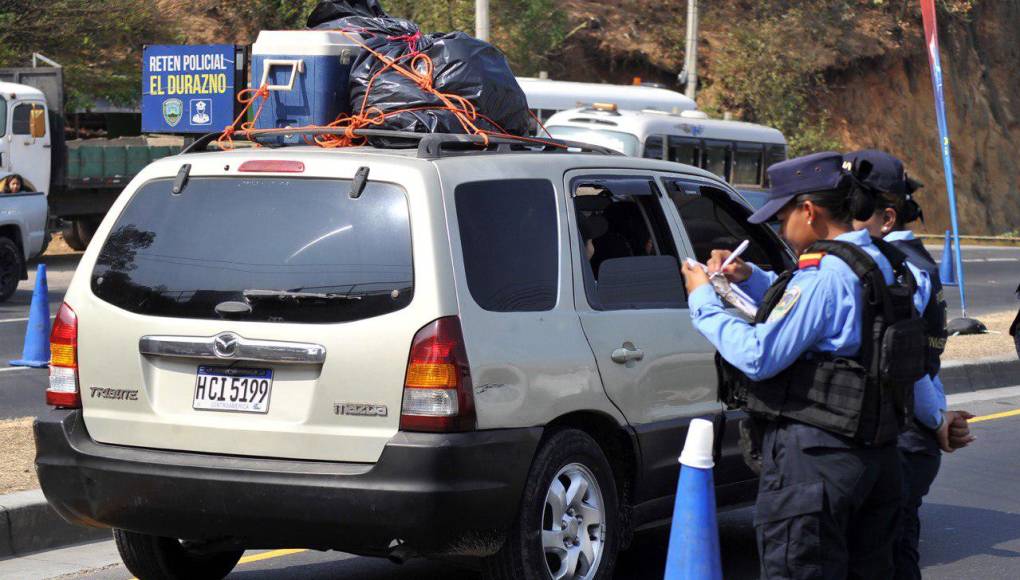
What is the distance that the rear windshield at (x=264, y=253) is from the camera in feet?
15.9

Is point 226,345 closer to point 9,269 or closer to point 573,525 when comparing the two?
point 573,525

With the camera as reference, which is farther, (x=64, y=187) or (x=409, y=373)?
(x=64, y=187)

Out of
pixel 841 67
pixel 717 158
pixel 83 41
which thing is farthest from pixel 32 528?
pixel 841 67

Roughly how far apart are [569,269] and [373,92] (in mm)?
1628

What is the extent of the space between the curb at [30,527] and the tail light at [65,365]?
125 centimetres

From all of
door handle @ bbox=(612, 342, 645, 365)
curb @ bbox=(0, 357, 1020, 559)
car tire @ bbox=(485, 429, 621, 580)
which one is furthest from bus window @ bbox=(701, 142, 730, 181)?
car tire @ bbox=(485, 429, 621, 580)

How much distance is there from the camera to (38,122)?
20609 mm

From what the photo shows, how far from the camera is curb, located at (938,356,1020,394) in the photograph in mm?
12258

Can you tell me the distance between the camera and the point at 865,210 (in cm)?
396

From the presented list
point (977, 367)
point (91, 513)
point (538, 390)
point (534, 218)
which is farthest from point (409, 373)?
point (977, 367)

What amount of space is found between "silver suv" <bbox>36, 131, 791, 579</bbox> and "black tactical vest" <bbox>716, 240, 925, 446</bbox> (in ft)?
2.84

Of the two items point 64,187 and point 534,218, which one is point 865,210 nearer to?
point 534,218

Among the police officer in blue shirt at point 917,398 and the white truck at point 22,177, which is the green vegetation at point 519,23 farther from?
the police officer in blue shirt at point 917,398

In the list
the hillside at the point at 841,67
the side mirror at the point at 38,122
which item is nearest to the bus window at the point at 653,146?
the side mirror at the point at 38,122
